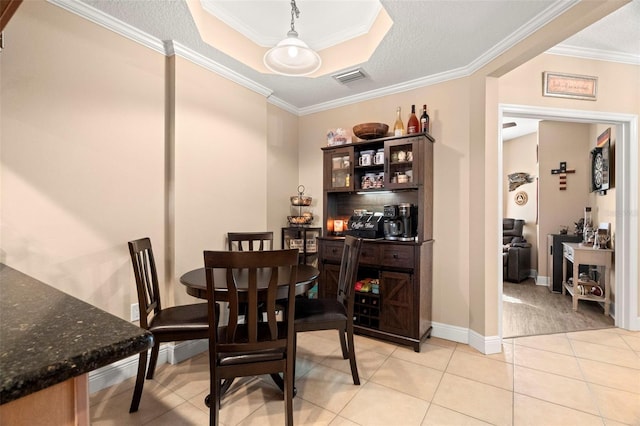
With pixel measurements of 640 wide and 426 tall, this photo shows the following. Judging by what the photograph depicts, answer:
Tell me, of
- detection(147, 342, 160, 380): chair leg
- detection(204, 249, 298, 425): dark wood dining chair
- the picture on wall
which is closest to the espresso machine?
detection(204, 249, 298, 425): dark wood dining chair

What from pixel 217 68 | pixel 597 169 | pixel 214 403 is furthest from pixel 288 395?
pixel 597 169

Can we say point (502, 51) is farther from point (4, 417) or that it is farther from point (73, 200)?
point (73, 200)

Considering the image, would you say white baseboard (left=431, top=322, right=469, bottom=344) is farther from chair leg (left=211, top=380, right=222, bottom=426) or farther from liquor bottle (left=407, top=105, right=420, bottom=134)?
chair leg (left=211, top=380, right=222, bottom=426)

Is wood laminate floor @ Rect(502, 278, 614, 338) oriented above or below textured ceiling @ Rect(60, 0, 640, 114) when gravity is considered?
below

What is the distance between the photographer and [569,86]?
9.09 ft

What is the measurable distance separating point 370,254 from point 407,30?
1.88 m

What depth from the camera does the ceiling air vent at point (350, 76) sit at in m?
2.76

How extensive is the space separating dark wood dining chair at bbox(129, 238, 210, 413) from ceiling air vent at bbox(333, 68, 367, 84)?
2.25 meters

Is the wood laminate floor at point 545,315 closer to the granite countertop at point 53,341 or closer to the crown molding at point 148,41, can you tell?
the granite countertop at point 53,341

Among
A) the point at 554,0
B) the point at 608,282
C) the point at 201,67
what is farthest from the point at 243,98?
the point at 608,282

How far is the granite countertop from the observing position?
51 cm

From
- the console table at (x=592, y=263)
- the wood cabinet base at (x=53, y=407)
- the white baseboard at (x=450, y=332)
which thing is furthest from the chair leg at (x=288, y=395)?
the console table at (x=592, y=263)

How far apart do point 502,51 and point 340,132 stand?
1552mm

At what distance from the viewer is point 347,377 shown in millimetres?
2156
